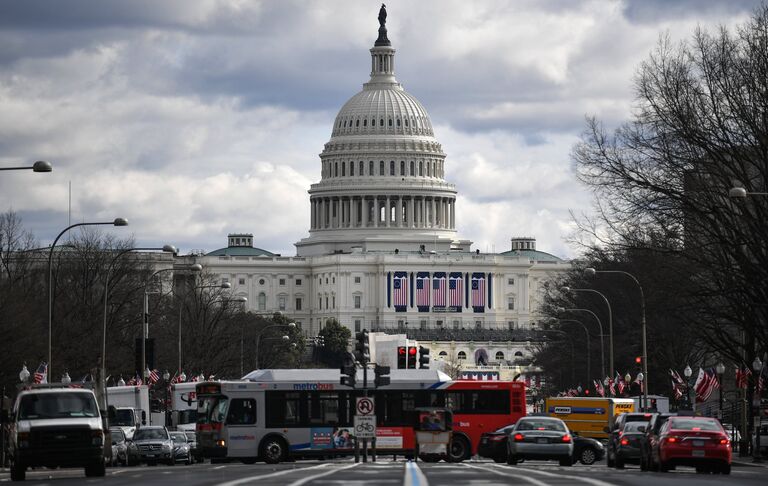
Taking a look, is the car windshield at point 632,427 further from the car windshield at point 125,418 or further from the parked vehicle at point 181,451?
the car windshield at point 125,418

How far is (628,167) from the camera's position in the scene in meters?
64.8

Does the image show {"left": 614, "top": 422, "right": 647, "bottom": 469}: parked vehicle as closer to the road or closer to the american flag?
the road

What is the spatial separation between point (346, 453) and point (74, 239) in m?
78.5

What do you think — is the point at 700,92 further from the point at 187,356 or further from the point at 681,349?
the point at 187,356

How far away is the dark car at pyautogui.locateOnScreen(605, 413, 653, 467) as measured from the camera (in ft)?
190

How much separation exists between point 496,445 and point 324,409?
5.77m

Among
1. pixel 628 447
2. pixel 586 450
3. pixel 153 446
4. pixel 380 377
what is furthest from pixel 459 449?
pixel 628 447

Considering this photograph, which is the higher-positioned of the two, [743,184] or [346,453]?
[743,184]

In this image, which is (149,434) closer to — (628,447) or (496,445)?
(496,445)

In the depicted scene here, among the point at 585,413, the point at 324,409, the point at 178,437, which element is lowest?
the point at 178,437

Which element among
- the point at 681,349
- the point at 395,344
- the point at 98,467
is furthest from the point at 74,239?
the point at 98,467

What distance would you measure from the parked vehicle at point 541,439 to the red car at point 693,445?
511 cm

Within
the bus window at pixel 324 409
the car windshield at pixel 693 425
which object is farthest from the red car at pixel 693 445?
the bus window at pixel 324 409

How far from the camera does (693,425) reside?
48.6m
